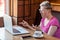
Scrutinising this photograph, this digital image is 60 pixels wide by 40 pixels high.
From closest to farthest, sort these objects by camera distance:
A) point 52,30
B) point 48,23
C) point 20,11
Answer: point 52,30
point 48,23
point 20,11

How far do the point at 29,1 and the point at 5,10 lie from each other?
1.86 feet

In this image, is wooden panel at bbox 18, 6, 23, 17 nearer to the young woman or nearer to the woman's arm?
the young woman

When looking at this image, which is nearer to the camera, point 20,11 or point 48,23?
point 48,23

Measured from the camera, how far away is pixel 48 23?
2.69m

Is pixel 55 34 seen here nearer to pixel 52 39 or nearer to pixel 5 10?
pixel 52 39

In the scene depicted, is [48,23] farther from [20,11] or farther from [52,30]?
[20,11]

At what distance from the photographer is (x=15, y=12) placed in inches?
131

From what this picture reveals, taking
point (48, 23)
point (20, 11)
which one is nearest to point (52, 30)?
point (48, 23)

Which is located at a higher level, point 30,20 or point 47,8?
point 47,8

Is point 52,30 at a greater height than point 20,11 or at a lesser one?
lesser

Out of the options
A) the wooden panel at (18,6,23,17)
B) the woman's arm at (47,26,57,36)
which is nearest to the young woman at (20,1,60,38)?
the woman's arm at (47,26,57,36)

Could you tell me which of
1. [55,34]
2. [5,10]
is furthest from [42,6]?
[5,10]

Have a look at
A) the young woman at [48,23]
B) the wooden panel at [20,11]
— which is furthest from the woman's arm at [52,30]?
the wooden panel at [20,11]

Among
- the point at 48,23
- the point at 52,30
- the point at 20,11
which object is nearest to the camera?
the point at 52,30
